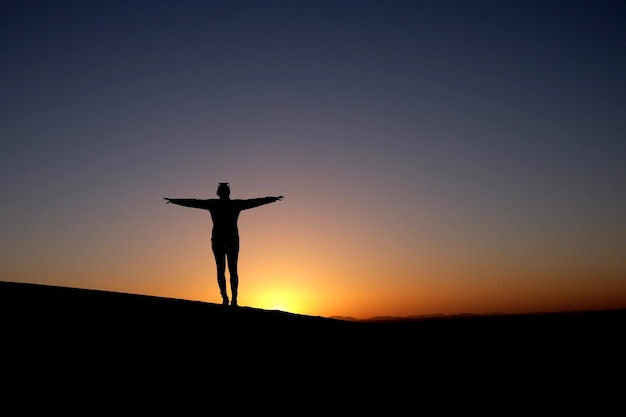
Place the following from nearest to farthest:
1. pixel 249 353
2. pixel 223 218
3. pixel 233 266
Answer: pixel 249 353 < pixel 223 218 < pixel 233 266

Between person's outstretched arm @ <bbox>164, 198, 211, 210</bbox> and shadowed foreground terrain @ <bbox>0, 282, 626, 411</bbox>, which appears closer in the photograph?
shadowed foreground terrain @ <bbox>0, 282, 626, 411</bbox>

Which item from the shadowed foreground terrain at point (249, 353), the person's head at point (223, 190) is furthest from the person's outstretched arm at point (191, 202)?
the shadowed foreground terrain at point (249, 353)

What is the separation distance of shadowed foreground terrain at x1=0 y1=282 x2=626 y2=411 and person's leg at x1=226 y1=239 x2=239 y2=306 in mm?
2785

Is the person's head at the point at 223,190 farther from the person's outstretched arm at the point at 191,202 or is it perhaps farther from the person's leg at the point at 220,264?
the person's leg at the point at 220,264

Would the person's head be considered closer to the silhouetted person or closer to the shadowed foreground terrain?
the silhouetted person

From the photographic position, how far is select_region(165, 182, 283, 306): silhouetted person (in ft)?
37.6

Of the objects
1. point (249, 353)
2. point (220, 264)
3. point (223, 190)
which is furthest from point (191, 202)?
point (249, 353)

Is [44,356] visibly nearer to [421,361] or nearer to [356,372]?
[356,372]

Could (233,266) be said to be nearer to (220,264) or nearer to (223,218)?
(220,264)

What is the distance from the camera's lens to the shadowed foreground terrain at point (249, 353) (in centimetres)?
538

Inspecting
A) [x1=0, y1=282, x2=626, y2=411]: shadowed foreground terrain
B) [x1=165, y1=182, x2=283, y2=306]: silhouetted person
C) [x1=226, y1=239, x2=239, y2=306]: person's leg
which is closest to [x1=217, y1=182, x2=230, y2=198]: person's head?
[x1=165, y1=182, x2=283, y2=306]: silhouetted person

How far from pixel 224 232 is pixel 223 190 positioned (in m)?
0.93

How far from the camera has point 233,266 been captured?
38.3 ft

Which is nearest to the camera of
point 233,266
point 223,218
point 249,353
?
point 249,353
